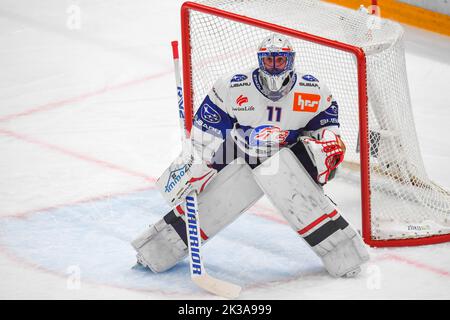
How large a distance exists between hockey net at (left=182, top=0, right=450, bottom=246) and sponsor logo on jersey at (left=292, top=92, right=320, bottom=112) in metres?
0.36

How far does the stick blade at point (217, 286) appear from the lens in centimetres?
392

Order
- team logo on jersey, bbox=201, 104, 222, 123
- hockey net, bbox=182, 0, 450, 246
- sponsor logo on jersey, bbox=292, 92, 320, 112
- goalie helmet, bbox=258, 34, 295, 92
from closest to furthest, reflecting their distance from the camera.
Result: goalie helmet, bbox=258, 34, 295, 92 < sponsor logo on jersey, bbox=292, 92, 320, 112 < team logo on jersey, bbox=201, 104, 222, 123 < hockey net, bbox=182, 0, 450, 246

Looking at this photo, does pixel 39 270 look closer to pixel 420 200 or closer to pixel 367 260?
pixel 367 260

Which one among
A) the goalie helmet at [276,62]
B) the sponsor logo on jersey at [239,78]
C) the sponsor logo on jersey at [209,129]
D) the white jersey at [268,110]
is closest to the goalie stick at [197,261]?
the sponsor logo on jersey at [209,129]

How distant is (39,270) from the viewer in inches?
163

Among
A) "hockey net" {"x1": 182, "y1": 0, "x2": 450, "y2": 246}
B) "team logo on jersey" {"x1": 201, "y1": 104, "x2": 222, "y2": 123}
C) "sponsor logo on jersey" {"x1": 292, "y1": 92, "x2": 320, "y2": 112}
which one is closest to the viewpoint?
"sponsor logo on jersey" {"x1": 292, "y1": 92, "x2": 320, "y2": 112}

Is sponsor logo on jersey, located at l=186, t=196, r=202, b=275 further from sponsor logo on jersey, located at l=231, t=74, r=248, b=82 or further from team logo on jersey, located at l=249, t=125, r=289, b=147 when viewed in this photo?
sponsor logo on jersey, located at l=231, t=74, r=248, b=82

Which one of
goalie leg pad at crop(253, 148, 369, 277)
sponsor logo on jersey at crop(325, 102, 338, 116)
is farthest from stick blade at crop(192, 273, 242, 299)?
sponsor logo on jersey at crop(325, 102, 338, 116)

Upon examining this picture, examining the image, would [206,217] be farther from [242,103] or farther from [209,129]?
[242,103]

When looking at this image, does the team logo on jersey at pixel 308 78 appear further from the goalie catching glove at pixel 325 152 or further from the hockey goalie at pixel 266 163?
the goalie catching glove at pixel 325 152

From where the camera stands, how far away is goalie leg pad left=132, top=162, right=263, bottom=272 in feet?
13.3

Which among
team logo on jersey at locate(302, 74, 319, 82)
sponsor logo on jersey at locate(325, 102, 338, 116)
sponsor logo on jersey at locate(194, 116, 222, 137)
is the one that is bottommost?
sponsor logo on jersey at locate(194, 116, 222, 137)

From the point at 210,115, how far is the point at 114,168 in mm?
1237

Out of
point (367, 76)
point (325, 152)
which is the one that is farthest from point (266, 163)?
point (367, 76)
